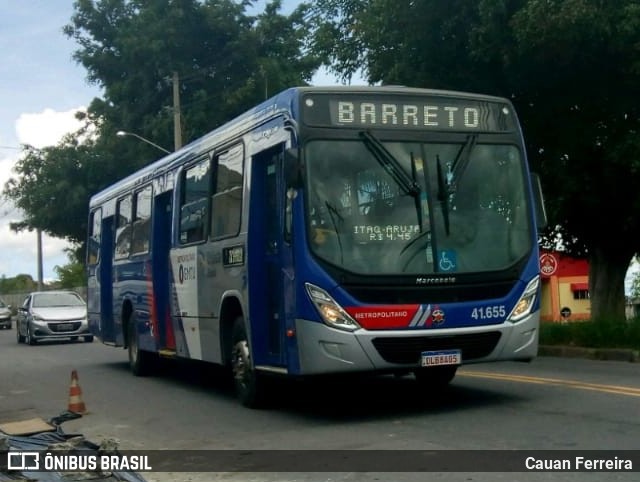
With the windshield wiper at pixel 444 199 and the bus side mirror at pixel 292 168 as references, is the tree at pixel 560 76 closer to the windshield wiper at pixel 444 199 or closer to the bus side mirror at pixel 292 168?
the windshield wiper at pixel 444 199

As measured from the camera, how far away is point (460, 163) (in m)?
10.4

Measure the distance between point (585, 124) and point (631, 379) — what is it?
8104 mm

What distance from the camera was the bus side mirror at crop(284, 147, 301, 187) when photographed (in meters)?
9.81

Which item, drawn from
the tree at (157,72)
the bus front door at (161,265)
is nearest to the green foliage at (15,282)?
the tree at (157,72)

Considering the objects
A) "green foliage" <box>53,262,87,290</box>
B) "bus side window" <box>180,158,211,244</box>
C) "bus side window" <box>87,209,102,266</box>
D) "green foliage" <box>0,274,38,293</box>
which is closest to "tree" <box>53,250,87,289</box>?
"green foliage" <box>53,262,87,290</box>

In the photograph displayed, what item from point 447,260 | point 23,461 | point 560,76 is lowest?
point 23,461

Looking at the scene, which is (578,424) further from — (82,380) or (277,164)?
(82,380)

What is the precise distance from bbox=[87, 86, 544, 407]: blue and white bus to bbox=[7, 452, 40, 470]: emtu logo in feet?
10.4

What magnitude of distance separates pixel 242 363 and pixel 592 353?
8.44m

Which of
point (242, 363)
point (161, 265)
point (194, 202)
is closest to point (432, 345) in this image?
point (242, 363)

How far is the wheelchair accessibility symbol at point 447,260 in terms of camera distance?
1005cm

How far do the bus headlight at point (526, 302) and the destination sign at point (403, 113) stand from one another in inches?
64.4

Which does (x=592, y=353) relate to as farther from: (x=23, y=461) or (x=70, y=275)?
(x=70, y=275)

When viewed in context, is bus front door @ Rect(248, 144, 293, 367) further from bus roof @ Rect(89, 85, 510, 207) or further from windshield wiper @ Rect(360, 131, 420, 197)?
windshield wiper @ Rect(360, 131, 420, 197)
